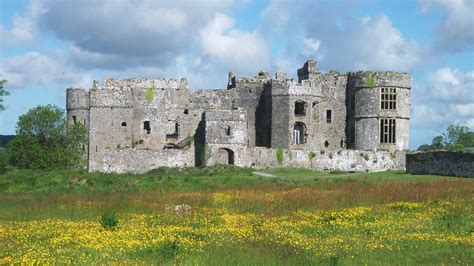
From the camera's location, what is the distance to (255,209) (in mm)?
31141

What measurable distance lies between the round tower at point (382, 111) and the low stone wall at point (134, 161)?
20489 millimetres

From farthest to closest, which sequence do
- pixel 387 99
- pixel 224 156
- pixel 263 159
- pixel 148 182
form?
pixel 387 99, pixel 224 156, pixel 263 159, pixel 148 182

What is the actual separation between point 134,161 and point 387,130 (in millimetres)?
27479

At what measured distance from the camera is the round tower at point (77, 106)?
7531 centimetres

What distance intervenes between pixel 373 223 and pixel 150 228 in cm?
798

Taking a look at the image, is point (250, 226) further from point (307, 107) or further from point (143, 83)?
point (143, 83)

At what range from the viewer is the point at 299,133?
252ft

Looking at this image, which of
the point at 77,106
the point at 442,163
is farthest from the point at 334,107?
the point at 77,106

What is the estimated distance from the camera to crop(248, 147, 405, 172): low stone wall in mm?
70438

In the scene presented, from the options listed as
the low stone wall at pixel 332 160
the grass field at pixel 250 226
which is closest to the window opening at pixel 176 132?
the low stone wall at pixel 332 160

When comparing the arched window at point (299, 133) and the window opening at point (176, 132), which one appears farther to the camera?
the window opening at point (176, 132)

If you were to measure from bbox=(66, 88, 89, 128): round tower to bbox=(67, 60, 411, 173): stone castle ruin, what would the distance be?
4.2 inches

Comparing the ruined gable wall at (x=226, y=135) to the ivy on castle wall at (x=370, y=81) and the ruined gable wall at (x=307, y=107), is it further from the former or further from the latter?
the ivy on castle wall at (x=370, y=81)

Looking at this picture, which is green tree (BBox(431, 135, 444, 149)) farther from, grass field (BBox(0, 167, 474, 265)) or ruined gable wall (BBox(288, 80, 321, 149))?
grass field (BBox(0, 167, 474, 265))
